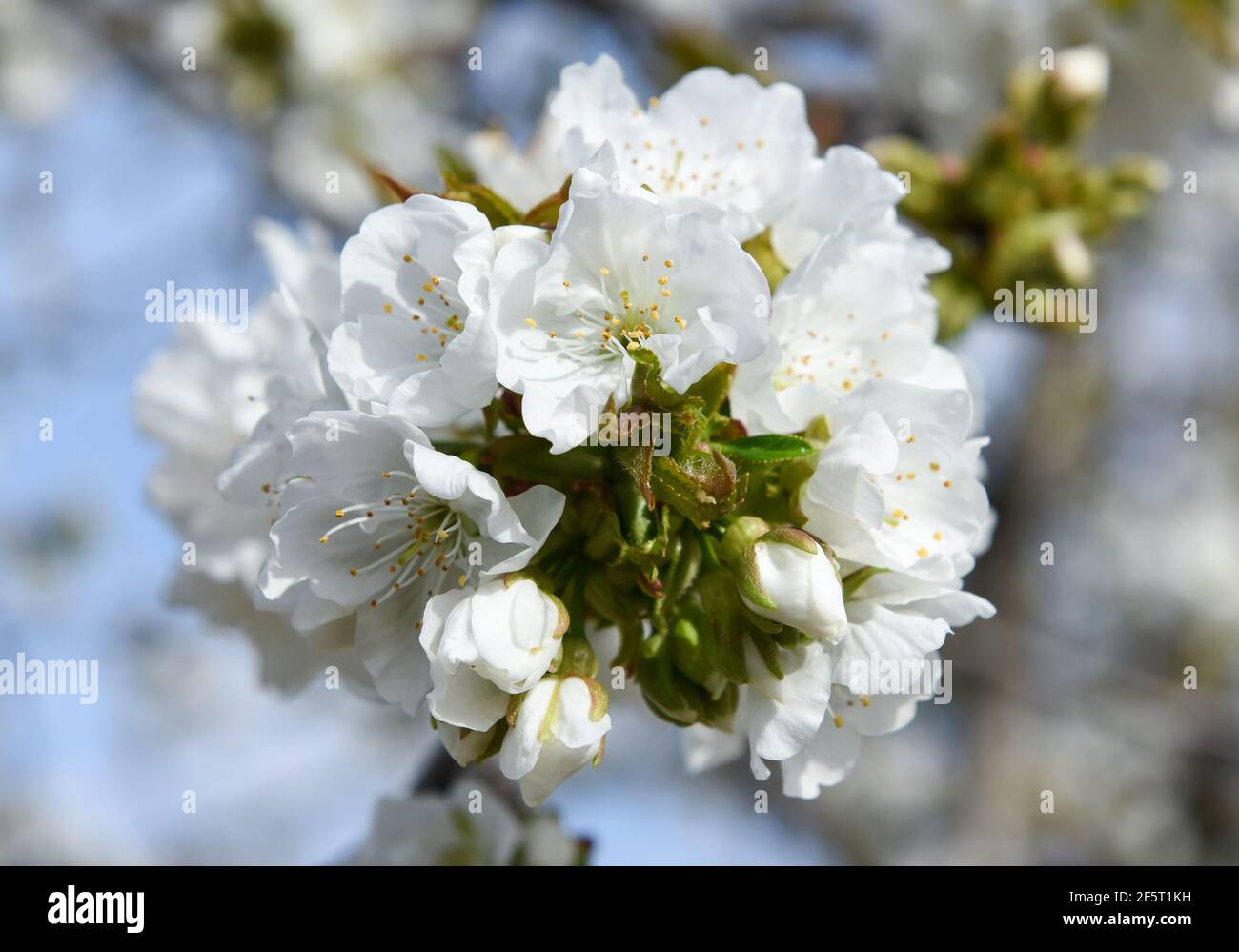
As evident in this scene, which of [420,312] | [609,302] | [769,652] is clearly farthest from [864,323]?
[420,312]

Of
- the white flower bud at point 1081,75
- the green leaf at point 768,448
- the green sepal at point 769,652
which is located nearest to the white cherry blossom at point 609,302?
the green leaf at point 768,448

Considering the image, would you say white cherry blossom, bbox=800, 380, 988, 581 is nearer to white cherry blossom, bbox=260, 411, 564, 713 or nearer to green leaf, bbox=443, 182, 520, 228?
white cherry blossom, bbox=260, 411, 564, 713

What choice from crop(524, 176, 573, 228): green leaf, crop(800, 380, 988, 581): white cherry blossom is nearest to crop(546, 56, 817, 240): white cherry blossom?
crop(524, 176, 573, 228): green leaf

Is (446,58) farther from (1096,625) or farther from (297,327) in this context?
(1096,625)

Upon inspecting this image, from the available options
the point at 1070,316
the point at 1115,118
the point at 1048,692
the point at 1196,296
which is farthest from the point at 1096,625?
the point at 1070,316

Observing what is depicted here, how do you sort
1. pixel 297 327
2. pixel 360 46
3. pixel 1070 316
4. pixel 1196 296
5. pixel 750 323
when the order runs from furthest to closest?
pixel 1196 296 < pixel 360 46 < pixel 1070 316 < pixel 297 327 < pixel 750 323

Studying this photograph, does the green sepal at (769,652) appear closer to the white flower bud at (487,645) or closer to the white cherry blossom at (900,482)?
the white cherry blossom at (900,482)

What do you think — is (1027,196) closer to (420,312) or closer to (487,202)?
(487,202)
